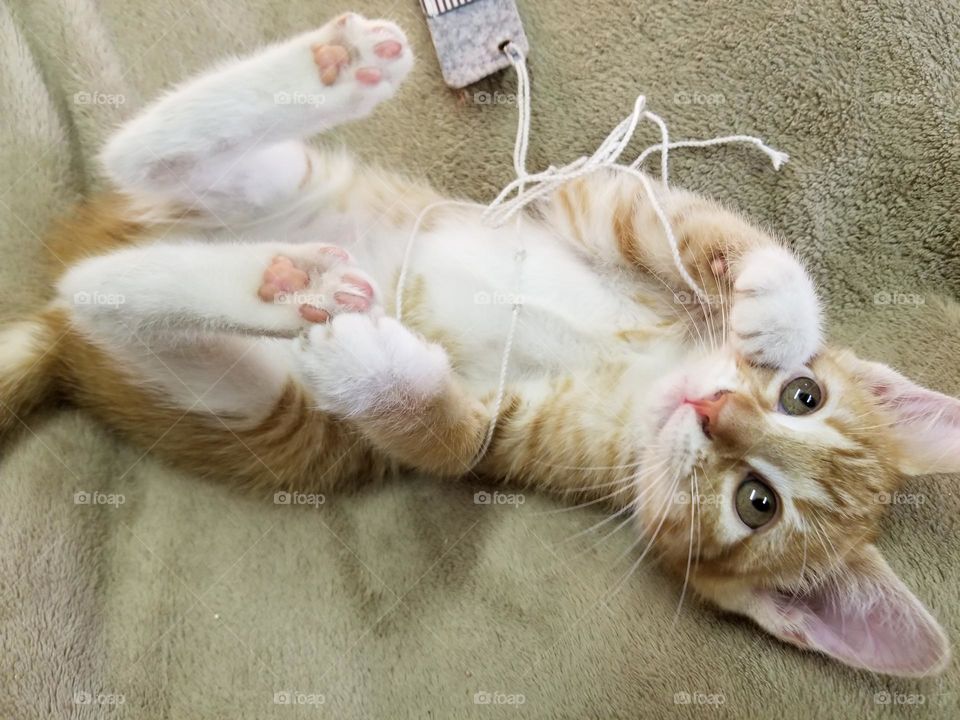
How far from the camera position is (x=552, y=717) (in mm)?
1160

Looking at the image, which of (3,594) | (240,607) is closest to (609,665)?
(240,607)

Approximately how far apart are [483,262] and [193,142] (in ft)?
1.81
